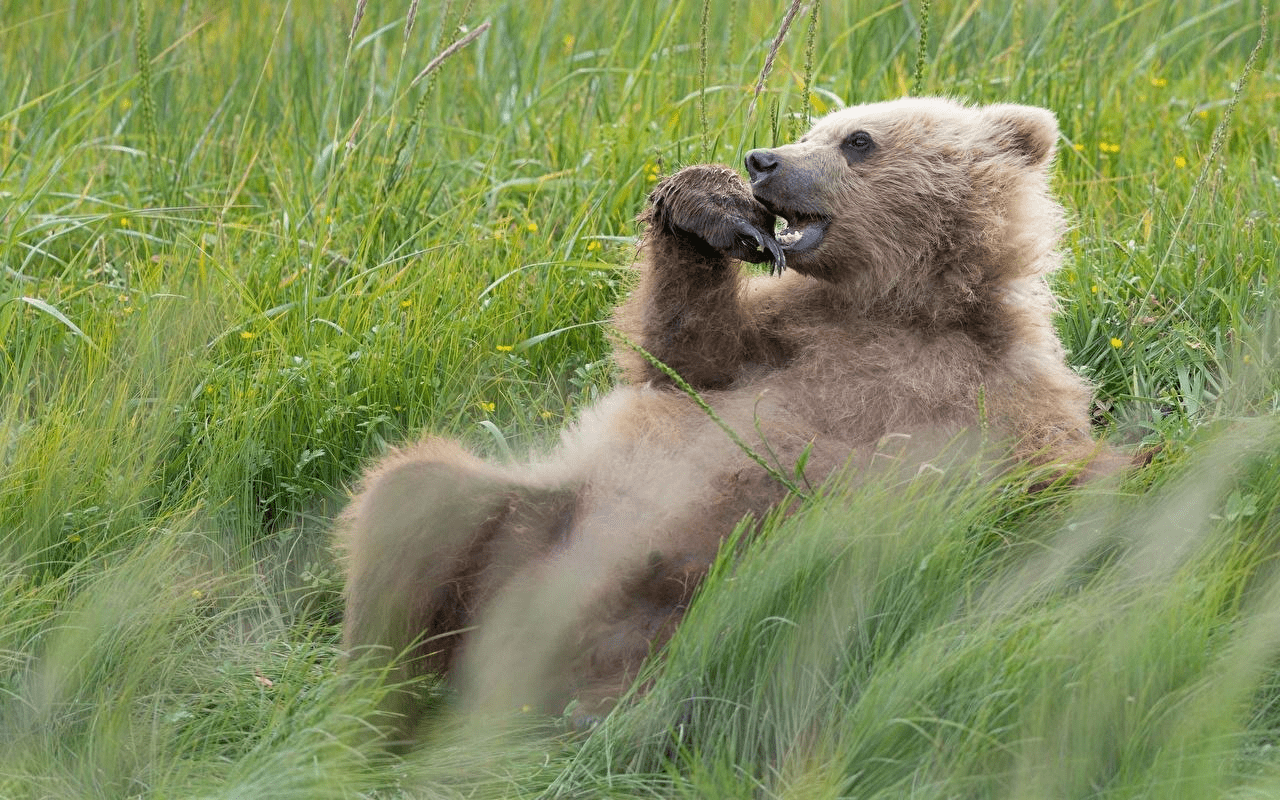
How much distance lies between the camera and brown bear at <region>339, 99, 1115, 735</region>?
3.31m

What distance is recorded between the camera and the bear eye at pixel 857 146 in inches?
157

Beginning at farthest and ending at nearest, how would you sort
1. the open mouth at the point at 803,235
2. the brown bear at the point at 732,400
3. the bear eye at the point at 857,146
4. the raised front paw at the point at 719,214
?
the bear eye at the point at 857,146 → the open mouth at the point at 803,235 → the raised front paw at the point at 719,214 → the brown bear at the point at 732,400

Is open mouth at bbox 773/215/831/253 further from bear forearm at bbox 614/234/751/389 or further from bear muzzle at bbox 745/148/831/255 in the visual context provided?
bear forearm at bbox 614/234/751/389

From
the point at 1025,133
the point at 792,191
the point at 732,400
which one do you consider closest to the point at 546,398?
the point at 732,400

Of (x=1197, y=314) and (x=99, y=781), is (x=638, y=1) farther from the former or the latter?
(x=99, y=781)

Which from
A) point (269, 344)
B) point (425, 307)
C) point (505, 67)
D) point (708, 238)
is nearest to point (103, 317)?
point (269, 344)

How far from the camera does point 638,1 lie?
620 cm

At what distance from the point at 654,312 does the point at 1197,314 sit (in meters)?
1.82

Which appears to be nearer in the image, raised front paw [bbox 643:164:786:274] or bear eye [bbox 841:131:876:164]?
raised front paw [bbox 643:164:786:274]

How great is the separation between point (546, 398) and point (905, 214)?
1.34 meters

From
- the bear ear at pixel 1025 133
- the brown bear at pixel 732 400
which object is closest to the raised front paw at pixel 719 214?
the brown bear at pixel 732 400

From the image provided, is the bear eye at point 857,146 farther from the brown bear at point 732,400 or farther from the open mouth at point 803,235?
the open mouth at point 803,235

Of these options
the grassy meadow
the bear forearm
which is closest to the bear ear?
the grassy meadow

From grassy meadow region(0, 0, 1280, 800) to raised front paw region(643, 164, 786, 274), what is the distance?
0.81 metres
